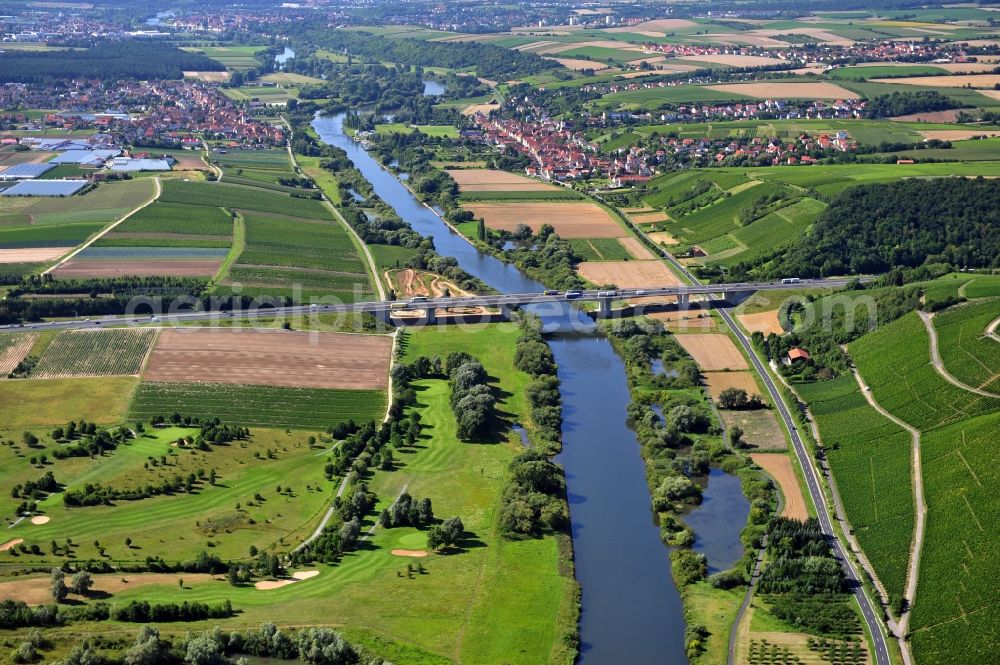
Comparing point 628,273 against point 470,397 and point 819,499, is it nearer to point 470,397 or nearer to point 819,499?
point 470,397

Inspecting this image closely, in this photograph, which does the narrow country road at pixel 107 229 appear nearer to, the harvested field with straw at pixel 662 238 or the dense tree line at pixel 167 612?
the harvested field with straw at pixel 662 238

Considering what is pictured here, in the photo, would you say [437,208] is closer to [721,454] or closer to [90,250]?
[90,250]

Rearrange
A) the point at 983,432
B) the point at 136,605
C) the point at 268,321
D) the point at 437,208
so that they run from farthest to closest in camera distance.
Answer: the point at 437,208 → the point at 268,321 → the point at 983,432 → the point at 136,605

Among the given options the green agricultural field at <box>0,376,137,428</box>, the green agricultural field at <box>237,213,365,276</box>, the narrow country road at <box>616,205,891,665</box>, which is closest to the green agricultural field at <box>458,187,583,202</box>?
the green agricultural field at <box>237,213,365,276</box>

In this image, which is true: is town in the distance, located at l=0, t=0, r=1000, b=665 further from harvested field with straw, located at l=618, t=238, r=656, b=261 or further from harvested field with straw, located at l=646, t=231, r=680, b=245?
harvested field with straw, located at l=646, t=231, r=680, b=245

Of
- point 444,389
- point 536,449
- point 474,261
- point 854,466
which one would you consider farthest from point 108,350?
point 854,466

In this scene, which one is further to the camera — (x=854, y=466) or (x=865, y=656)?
(x=854, y=466)
